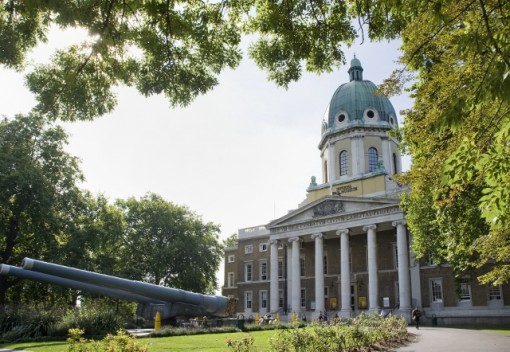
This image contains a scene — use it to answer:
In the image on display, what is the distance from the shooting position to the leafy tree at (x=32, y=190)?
29672 millimetres

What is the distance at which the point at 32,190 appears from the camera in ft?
98.7

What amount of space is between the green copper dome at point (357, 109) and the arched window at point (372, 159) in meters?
2.77

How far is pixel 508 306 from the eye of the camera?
3566 cm

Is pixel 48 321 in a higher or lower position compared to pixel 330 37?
lower

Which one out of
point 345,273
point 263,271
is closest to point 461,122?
point 345,273

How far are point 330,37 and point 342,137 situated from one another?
43559 millimetres

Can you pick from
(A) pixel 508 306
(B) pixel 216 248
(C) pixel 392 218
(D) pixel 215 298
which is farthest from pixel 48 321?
(B) pixel 216 248

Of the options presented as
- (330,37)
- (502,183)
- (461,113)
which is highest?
(330,37)

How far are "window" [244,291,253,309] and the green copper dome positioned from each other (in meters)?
21.3

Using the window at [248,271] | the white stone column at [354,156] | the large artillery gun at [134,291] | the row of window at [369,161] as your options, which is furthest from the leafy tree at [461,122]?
the window at [248,271]

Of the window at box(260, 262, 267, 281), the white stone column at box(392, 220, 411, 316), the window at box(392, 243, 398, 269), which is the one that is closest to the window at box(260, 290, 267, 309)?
the window at box(260, 262, 267, 281)

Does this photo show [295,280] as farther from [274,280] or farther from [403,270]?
[403,270]

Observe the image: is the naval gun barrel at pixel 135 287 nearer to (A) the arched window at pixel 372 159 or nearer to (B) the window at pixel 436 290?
(B) the window at pixel 436 290

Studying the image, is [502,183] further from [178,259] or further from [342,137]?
[178,259]
